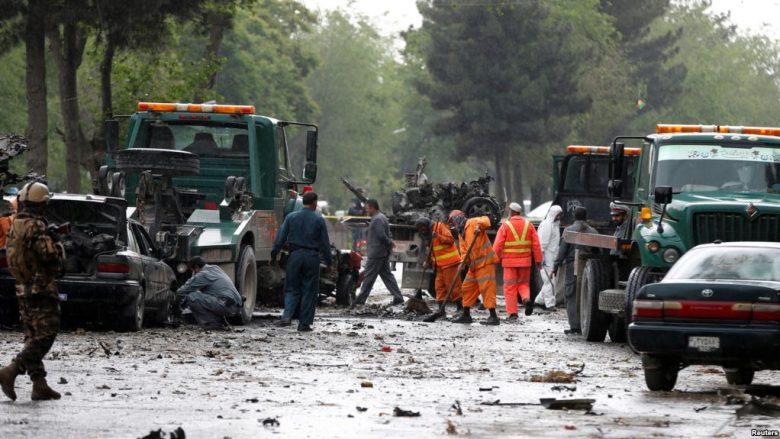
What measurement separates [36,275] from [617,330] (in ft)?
29.9

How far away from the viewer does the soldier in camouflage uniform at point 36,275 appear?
39.4ft

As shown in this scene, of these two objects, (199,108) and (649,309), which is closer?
(649,309)

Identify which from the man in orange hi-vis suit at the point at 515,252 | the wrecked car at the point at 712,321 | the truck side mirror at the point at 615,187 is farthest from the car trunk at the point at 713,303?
the man in orange hi-vis suit at the point at 515,252

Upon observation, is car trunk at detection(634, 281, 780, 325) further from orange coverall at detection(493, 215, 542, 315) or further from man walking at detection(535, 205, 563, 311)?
man walking at detection(535, 205, 563, 311)

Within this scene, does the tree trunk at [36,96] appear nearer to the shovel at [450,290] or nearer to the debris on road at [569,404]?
the shovel at [450,290]

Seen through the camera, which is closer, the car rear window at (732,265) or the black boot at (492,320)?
the car rear window at (732,265)

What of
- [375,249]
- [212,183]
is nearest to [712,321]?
[212,183]

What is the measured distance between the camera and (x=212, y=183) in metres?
23.2

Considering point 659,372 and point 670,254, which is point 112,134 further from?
point 659,372

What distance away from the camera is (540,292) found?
91.0ft

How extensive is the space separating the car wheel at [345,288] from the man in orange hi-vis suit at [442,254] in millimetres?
1501

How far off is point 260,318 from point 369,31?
9036 cm

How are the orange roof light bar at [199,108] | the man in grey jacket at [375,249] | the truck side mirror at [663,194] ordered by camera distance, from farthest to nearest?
the man in grey jacket at [375,249], the orange roof light bar at [199,108], the truck side mirror at [663,194]

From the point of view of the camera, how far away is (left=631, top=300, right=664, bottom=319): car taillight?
13523 millimetres
